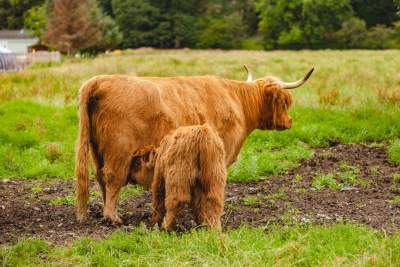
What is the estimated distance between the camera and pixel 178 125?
679 cm

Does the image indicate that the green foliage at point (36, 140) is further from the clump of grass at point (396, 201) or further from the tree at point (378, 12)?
the tree at point (378, 12)

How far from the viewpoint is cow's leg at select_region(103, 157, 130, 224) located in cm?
648

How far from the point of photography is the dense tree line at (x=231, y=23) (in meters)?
71.3

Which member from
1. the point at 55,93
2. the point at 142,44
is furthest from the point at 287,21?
the point at 55,93

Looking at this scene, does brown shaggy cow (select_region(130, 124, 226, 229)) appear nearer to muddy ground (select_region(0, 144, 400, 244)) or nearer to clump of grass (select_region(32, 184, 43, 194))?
muddy ground (select_region(0, 144, 400, 244))

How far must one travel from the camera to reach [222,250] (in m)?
4.99

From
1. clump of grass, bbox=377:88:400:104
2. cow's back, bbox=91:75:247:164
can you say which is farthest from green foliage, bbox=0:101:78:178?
clump of grass, bbox=377:88:400:104

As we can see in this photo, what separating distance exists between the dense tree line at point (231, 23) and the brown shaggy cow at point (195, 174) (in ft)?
191

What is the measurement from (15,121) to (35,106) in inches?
44.9

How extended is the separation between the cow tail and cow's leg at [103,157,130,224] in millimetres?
203

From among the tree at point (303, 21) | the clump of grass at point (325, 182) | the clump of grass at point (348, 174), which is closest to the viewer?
the clump of grass at point (325, 182)

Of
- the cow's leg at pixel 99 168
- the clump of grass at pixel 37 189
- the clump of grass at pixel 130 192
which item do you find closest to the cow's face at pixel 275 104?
the clump of grass at pixel 130 192

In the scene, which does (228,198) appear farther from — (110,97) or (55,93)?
(55,93)

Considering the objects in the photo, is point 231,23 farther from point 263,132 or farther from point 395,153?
point 395,153
